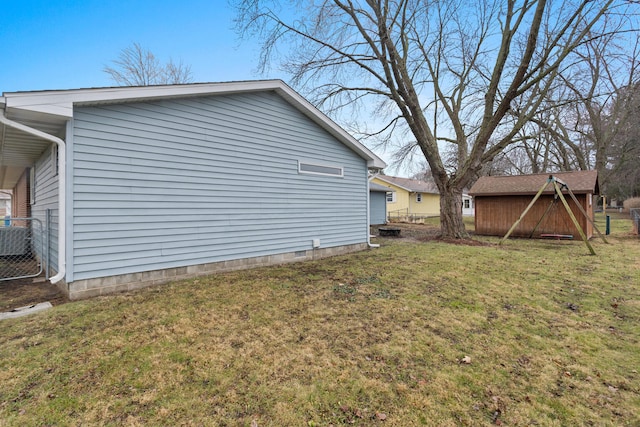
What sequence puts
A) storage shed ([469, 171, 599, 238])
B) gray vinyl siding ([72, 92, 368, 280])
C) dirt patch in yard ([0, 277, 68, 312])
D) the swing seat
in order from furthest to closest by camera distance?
storage shed ([469, 171, 599, 238]) < the swing seat < gray vinyl siding ([72, 92, 368, 280]) < dirt patch in yard ([0, 277, 68, 312])

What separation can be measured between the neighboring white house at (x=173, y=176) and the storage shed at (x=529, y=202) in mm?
9866

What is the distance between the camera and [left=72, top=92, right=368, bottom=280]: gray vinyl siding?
480 centimetres

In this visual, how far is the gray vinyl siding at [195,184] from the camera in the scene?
189 inches

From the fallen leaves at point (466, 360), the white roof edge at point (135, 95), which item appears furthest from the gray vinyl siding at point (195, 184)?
the fallen leaves at point (466, 360)

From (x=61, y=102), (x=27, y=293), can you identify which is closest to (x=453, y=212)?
(x=61, y=102)

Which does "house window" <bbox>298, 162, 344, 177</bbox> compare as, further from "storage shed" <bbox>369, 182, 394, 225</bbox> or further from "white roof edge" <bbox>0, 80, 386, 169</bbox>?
"storage shed" <bbox>369, 182, 394, 225</bbox>

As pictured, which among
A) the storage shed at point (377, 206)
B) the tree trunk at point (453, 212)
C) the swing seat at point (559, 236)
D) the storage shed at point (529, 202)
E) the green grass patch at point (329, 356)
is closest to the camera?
the green grass patch at point (329, 356)

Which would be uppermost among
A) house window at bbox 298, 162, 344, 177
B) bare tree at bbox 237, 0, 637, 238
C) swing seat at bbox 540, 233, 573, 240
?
bare tree at bbox 237, 0, 637, 238

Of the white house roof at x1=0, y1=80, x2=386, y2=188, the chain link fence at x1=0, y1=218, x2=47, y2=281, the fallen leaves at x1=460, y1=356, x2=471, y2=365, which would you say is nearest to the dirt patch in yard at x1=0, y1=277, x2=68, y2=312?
the chain link fence at x1=0, y1=218, x2=47, y2=281

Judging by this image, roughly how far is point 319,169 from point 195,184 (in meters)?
3.56

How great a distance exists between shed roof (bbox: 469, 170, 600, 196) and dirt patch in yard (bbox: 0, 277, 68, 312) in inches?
628

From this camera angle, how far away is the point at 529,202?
13383mm

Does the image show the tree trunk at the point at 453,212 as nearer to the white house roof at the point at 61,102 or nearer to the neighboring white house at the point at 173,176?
the neighboring white house at the point at 173,176

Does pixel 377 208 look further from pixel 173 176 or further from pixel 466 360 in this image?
pixel 466 360
